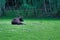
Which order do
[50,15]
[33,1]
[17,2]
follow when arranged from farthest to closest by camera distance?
[17,2], [33,1], [50,15]

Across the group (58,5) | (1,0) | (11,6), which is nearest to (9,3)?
(11,6)

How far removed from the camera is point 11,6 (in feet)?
108

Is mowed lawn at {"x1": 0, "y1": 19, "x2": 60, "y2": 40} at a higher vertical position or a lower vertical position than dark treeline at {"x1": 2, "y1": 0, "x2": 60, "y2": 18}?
higher

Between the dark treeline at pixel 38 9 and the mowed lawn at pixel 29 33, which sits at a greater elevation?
the mowed lawn at pixel 29 33

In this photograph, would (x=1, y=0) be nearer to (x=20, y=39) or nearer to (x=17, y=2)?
(x=17, y=2)

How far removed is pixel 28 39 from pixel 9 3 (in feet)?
83.5

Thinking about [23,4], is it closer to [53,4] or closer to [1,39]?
[53,4]

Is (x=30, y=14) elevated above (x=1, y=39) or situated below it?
below

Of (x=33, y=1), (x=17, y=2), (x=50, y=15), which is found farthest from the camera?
(x=17, y=2)

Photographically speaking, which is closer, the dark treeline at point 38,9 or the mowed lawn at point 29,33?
the mowed lawn at point 29,33

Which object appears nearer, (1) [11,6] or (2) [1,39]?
(2) [1,39]

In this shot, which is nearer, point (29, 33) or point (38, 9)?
point (29, 33)

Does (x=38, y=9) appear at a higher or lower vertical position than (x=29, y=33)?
lower

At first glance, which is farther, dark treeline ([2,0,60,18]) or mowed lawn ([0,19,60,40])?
dark treeline ([2,0,60,18])
